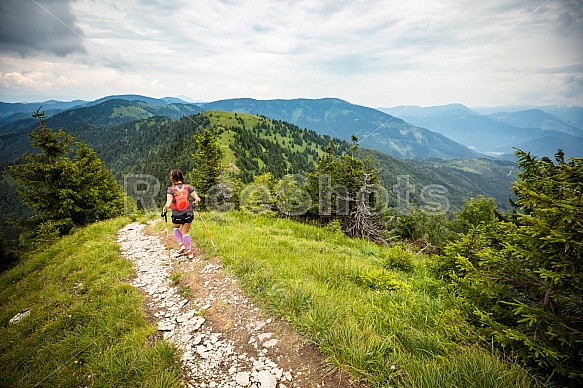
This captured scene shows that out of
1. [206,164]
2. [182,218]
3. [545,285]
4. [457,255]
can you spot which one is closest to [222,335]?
[182,218]

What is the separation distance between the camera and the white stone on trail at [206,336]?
3.77 m

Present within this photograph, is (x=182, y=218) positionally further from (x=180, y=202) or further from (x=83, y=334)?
(x=83, y=334)

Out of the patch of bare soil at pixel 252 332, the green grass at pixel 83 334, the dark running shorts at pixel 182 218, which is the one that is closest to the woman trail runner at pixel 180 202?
the dark running shorts at pixel 182 218

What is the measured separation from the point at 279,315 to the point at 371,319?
172cm

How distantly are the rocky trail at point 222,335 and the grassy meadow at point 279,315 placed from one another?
0.75ft

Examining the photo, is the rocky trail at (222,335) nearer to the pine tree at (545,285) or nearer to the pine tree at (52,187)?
the pine tree at (545,285)

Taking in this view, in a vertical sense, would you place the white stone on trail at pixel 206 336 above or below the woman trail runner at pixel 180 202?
below

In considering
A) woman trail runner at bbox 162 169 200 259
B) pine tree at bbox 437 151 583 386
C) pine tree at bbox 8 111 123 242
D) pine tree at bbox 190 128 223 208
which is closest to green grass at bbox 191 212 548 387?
pine tree at bbox 437 151 583 386

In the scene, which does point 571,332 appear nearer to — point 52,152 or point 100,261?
point 100,261

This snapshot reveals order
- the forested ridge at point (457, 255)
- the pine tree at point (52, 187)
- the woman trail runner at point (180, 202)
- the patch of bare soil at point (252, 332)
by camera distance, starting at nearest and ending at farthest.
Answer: the forested ridge at point (457, 255) < the patch of bare soil at point (252, 332) < the woman trail runner at point (180, 202) < the pine tree at point (52, 187)

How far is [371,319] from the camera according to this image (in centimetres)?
449

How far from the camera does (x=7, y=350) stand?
4.91 m

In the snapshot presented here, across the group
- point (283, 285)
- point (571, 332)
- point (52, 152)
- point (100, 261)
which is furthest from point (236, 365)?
point (52, 152)

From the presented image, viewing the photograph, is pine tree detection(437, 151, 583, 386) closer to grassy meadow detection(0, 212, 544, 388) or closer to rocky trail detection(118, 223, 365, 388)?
grassy meadow detection(0, 212, 544, 388)
